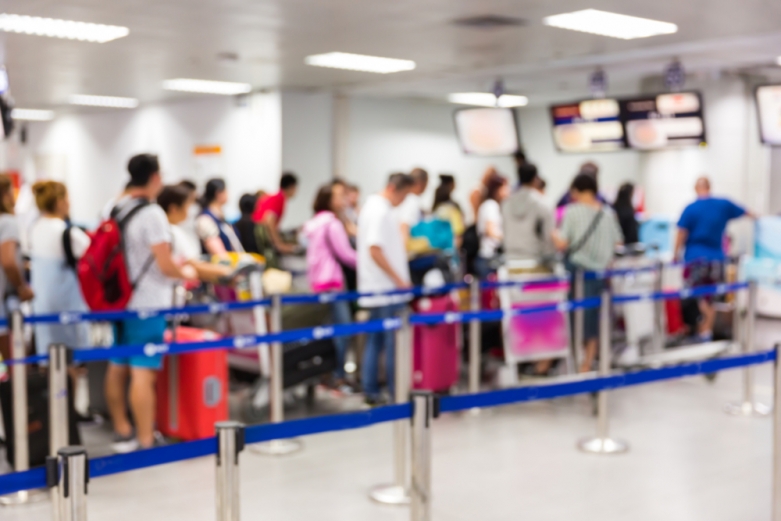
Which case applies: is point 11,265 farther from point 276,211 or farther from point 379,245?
point 276,211

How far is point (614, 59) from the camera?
33.5ft

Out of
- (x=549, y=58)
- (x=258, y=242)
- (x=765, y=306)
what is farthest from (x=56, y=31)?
(x=765, y=306)

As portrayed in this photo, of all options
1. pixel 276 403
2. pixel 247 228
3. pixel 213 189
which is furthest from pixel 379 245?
pixel 247 228

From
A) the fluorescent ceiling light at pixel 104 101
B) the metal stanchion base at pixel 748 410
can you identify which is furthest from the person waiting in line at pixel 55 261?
the fluorescent ceiling light at pixel 104 101

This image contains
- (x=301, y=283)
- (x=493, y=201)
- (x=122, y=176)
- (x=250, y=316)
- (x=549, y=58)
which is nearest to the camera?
(x=250, y=316)

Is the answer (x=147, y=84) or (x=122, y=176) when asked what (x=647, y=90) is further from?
(x=122, y=176)

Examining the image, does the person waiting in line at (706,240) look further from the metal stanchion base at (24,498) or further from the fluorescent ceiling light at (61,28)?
the metal stanchion base at (24,498)

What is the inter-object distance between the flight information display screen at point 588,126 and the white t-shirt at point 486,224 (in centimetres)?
251

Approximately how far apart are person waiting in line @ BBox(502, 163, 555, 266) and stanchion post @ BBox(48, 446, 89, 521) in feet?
17.1

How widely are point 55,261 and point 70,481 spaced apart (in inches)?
140

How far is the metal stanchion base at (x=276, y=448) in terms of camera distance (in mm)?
5547

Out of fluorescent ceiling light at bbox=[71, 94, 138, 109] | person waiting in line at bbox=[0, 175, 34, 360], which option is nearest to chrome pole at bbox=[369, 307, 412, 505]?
person waiting in line at bbox=[0, 175, 34, 360]

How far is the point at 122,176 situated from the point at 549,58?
894 cm

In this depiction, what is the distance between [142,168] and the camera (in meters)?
5.23
